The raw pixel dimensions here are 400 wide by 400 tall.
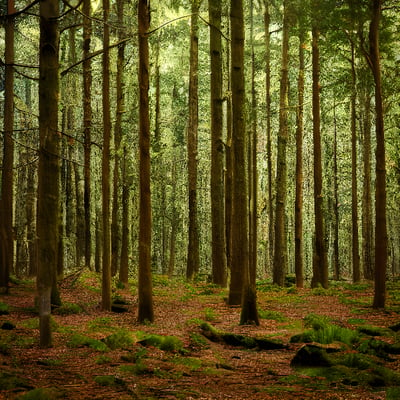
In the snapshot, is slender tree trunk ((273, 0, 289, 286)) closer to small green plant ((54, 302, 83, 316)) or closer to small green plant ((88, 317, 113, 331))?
small green plant ((54, 302, 83, 316))

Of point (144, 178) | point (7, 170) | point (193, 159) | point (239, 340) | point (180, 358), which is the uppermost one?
point (193, 159)

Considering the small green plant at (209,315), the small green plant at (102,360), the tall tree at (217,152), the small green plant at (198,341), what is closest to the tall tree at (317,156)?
the tall tree at (217,152)

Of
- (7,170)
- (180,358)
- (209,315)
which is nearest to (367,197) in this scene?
(209,315)

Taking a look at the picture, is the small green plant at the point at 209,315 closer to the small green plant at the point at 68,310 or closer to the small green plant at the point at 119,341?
the small green plant at the point at 68,310

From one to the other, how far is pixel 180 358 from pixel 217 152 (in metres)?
12.2

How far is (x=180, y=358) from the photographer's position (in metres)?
8.03

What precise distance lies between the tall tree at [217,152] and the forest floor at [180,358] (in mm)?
5082

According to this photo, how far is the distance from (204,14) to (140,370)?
21110 mm

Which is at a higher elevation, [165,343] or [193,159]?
[193,159]

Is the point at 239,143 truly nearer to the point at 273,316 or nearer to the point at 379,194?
the point at 379,194

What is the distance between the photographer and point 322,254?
2039 centimetres

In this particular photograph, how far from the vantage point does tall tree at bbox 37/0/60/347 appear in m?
8.22

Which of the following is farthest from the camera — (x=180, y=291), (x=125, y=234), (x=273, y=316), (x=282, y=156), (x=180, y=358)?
(x=282, y=156)

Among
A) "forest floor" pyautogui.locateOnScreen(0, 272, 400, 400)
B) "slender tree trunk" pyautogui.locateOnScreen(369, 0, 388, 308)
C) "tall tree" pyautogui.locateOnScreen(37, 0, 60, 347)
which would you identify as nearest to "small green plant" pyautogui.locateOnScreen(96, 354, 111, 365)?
"forest floor" pyautogui.locateOnScreen(0, 272, 400, 400)
